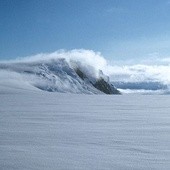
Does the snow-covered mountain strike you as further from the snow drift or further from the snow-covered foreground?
the snow-covered foreground

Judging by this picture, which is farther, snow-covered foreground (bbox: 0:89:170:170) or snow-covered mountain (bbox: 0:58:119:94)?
snow-covered mountain (bbox: 0:58:119:94)

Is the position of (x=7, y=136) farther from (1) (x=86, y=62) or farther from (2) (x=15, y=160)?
(1) (x=86, y=62)

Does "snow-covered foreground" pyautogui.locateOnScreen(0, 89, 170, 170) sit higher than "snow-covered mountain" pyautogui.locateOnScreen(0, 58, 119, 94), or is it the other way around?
"snow-covered mountain" pyautogui.locateOnScreen(0, 58, 119, 94)

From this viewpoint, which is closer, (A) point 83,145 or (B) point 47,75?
(A) point 83,145

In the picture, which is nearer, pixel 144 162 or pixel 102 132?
pixel 144 162

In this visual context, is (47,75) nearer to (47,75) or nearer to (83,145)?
(47,75)

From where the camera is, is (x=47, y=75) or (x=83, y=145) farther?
(x=47, y=75)

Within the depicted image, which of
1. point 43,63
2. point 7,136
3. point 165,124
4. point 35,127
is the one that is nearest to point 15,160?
point 7,136

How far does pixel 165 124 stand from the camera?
5836 millimetres

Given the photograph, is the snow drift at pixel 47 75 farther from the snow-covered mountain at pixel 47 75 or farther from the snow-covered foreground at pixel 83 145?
the snow-covered foreground at pixel 83 145

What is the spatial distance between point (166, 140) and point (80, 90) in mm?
47377

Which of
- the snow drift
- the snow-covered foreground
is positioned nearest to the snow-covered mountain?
the snow drift

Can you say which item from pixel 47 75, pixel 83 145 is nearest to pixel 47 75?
pixel 47 75

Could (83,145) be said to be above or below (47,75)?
below
